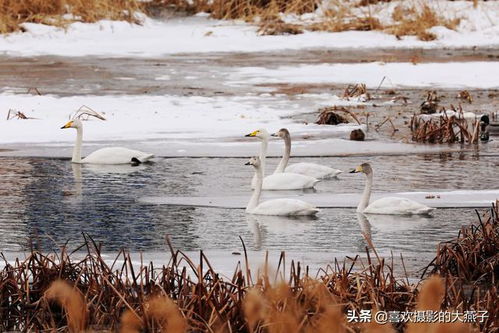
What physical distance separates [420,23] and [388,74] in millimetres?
7709

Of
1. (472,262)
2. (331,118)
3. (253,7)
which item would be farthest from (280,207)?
(253,7)

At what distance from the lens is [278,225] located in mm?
9688

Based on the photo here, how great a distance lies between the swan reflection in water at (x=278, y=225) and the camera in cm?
930

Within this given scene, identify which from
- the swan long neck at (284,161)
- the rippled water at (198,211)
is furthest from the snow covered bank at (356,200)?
the swan long neck at (284,161)

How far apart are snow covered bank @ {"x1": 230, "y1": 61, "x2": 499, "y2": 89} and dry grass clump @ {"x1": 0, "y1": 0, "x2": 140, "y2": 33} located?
24.8 ft

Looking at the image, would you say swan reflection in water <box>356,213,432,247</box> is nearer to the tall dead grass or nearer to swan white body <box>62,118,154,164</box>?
swan white body <box>62,118,154,164</box>

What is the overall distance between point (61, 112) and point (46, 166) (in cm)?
435

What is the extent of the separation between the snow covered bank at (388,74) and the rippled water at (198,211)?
7729 mm

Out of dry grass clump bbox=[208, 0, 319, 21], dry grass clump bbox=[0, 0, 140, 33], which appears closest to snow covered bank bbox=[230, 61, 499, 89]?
dry grass clump bbox=[0, 0, 140, 33]

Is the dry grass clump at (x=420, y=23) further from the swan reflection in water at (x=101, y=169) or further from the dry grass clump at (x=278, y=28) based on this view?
the swan reflection in water at (x=101, y=169)

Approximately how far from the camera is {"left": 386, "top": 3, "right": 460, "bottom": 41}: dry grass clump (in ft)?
95.0

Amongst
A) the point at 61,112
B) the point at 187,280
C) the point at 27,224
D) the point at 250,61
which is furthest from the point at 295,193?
the point at 250,61

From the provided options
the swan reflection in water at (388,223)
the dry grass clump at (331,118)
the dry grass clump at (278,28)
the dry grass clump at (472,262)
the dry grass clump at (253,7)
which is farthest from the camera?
the dry grass clump at (253,7)

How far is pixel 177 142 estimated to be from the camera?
14.5 m
